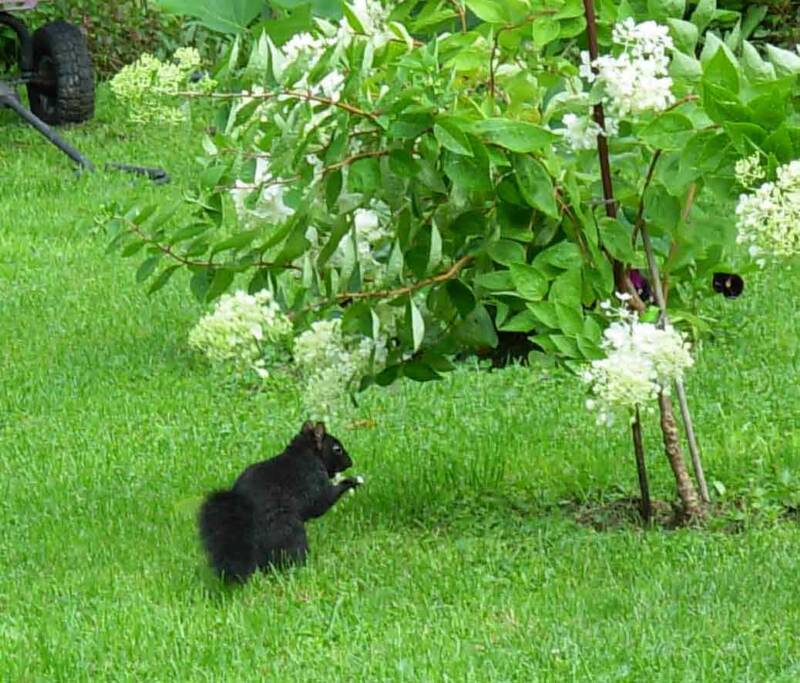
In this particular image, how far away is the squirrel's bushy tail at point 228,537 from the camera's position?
4.75m

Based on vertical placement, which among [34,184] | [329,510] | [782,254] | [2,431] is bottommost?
[34,184]

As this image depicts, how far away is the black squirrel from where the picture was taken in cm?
476

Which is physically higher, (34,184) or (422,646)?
(422,646)

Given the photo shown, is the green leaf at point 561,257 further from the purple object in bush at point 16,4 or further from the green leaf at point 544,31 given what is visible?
the purple object in bush at point 16,4

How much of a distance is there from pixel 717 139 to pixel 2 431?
3407 mm

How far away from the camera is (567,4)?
15.3ft

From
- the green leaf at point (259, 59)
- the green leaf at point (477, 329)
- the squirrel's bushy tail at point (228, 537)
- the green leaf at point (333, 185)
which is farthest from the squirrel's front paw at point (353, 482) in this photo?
the green leaf at point (259, 59)

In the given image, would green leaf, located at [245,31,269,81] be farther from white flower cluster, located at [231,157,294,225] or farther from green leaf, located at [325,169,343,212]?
white flower cluster, located at [231,157,294,225]

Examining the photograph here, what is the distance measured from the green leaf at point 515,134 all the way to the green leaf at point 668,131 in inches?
10.0

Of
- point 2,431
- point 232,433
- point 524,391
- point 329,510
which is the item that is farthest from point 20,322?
point 329,510

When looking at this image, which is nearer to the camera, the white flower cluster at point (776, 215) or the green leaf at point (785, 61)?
the white flower cluster at point (776, 215)

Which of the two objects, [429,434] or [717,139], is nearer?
[717,139]

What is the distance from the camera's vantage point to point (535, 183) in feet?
14.8

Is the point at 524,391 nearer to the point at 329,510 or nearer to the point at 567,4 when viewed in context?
the point at 329,510
